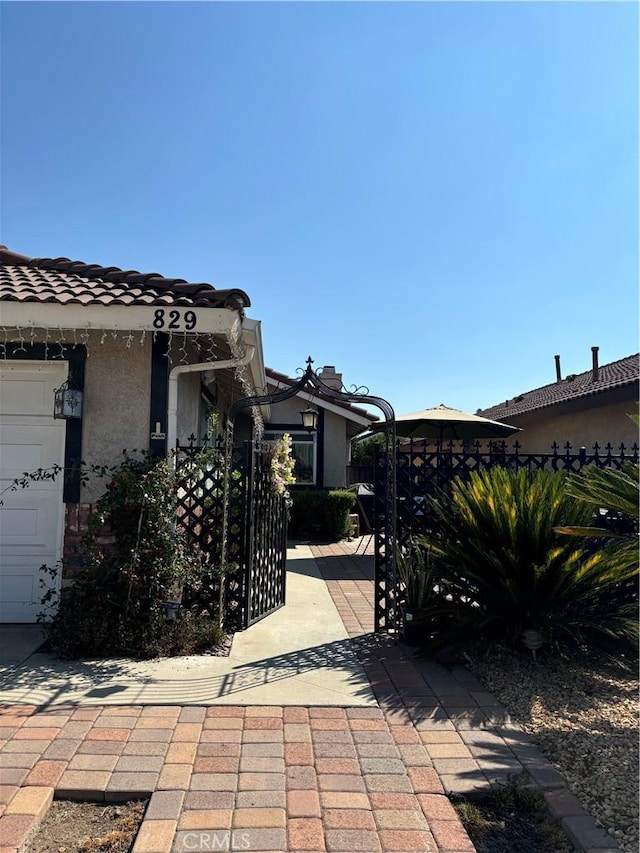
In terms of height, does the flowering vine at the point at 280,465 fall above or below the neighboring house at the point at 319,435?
below

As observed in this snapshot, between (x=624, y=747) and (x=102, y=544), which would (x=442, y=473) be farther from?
(x=102, y=544)

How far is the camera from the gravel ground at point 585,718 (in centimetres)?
277

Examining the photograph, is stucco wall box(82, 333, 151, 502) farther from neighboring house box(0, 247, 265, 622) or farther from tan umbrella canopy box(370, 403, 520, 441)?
tan umbrella canopy box(370, 403, 520, 441)

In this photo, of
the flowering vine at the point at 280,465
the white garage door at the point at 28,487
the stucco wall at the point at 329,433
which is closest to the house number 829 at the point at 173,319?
the white garage door at the point at 28,487

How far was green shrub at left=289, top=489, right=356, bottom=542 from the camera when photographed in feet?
43.1

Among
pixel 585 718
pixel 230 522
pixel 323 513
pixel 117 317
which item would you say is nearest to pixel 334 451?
pixel 323 513

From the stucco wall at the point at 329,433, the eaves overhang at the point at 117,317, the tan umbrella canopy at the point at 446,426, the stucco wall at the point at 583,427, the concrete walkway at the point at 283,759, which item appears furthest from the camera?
the stucco wall at the point at 329,433

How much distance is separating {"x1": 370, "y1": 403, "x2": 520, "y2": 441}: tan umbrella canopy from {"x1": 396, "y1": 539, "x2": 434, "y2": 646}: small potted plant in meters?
3.35

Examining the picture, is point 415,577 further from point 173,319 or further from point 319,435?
point 319,435

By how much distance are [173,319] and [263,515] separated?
2255 millimetres

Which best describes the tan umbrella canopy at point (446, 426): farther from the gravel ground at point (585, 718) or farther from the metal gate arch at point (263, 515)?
the gravel ground at point (585, 718)

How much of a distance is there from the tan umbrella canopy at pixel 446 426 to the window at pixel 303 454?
4.87m

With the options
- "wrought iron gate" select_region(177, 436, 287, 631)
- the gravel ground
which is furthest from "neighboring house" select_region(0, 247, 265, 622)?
the gravel ground

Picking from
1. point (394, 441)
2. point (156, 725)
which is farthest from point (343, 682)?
point (394, 441)
